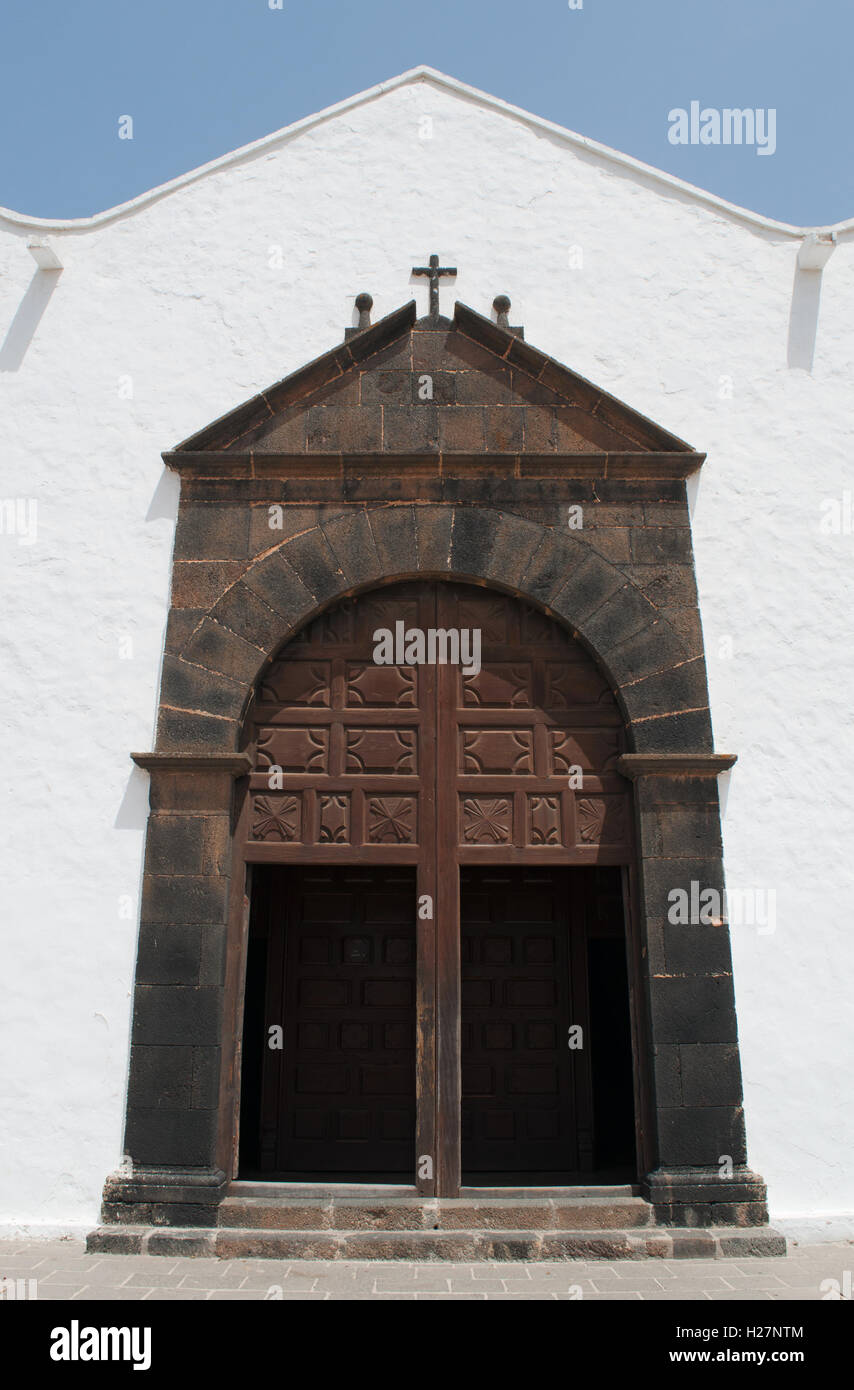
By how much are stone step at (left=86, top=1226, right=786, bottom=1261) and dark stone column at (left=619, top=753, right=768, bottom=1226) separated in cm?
14

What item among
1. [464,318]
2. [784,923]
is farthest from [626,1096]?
[464,318]

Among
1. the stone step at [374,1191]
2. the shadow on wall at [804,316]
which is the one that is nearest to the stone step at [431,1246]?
the stone step at [374,1191]

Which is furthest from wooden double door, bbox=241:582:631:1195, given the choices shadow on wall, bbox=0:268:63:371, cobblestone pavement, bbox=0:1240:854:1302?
shadow on wall, bbox=0:268:63:371

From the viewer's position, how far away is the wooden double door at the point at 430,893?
541 centimetres

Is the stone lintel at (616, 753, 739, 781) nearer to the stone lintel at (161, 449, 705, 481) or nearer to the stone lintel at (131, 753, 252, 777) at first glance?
the stone lintel at (161, 449, 705, 481)

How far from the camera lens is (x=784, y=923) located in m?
5.26

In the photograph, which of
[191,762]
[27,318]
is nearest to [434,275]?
[27,318]

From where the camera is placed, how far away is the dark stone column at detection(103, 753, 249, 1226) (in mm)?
4812

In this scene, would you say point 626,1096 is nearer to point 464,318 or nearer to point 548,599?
point 548,599

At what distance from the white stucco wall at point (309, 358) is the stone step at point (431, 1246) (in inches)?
13.2

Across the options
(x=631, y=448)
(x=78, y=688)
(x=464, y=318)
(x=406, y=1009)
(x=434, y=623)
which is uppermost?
(x=464, y=318)

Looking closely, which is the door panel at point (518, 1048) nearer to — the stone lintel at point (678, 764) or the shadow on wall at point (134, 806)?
the stone lintel at point (678, 764)

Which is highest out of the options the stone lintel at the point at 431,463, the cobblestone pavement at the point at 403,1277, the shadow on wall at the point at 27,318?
the shadow on wall at the point at 27,318
